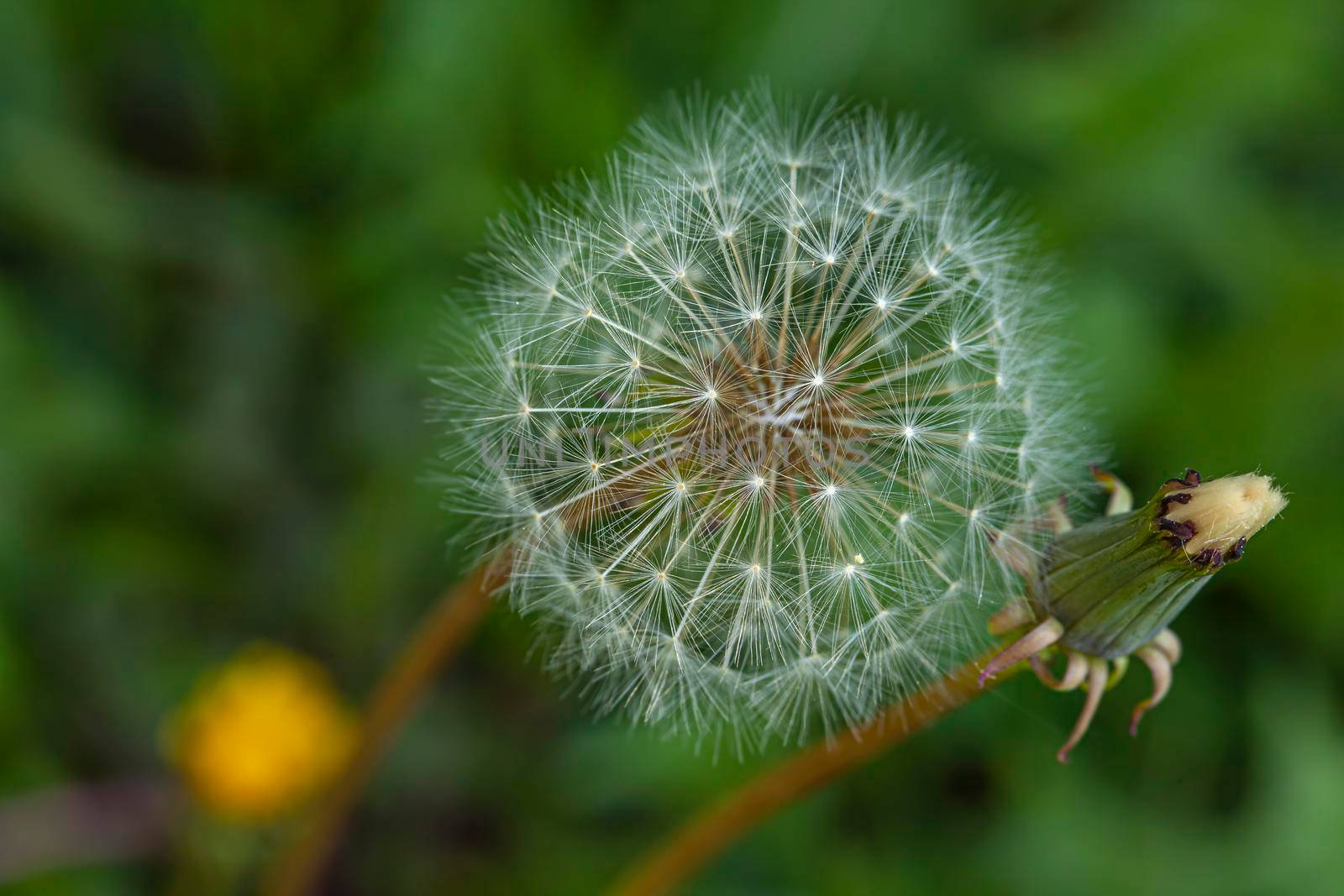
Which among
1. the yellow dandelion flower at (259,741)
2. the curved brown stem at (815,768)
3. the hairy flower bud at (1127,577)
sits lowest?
the curved brown stem at (815,768)

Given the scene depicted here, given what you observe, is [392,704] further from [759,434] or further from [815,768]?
[759,434]

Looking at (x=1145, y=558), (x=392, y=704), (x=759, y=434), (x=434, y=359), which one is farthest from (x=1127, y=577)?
(x=434, y=359)

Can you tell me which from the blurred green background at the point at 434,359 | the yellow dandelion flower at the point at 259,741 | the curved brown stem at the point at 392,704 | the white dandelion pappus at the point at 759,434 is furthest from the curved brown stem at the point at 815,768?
the yellow dandelion flower at the point at 259,741

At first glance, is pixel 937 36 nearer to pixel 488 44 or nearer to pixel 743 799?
pixel 488 44

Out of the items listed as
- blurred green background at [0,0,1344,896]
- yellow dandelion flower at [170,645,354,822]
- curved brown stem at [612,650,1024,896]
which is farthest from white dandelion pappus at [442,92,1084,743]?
yellow dandelion flower at [170,645,354,822]

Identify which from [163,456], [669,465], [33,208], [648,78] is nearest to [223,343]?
[163,456]

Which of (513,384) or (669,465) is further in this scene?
(513,384)

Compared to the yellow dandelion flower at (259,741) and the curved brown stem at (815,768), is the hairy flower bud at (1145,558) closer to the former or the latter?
the curved brown stem at (815,768)

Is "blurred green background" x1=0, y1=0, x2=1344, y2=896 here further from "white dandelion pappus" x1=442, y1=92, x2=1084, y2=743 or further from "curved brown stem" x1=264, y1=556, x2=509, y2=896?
"white dandelion pappus" x1=442, y1=92, x2=1084, y2=743
